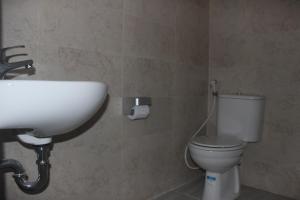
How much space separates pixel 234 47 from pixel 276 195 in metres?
1.18

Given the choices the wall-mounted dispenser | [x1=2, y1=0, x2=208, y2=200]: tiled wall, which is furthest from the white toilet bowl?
the wall-mounted dispenser

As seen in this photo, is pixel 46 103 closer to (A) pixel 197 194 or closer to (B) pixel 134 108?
(B) pixel 134 108

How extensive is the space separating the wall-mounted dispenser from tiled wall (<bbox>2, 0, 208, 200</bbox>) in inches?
1.4

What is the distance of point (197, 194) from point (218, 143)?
0.46m

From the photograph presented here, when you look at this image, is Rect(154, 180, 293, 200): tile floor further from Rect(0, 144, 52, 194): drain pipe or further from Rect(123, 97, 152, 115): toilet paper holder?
Rect(0, 144, 52, 194): drain pipe

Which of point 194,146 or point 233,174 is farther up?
point 194,146

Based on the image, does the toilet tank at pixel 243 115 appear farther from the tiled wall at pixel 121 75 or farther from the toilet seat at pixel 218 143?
the tiled wall at pixel 121 75

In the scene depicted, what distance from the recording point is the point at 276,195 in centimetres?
194

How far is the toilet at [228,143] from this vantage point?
1.66 metres

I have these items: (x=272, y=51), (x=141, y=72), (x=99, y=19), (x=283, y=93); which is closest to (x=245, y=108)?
(x=283, y=93)

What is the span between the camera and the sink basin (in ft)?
2.34

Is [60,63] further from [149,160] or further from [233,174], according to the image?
[233,174]

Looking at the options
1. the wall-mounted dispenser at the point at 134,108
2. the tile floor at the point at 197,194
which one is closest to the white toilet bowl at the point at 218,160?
the tile floor at the point at 197,194

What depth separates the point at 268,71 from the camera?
196 centimetres
